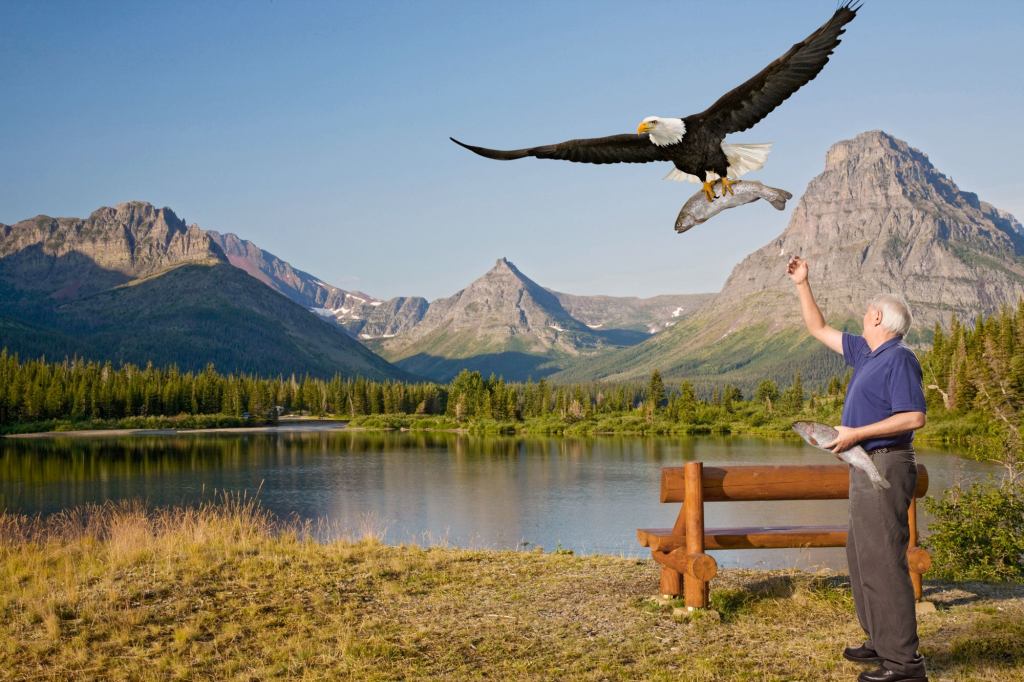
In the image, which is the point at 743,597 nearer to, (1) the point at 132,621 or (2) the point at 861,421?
(2) the point at 861,421

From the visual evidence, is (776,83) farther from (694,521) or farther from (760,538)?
(760,538)

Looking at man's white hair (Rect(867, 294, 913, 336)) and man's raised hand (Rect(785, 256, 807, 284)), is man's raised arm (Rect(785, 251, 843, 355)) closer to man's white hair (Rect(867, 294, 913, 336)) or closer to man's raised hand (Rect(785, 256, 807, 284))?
man's raised hand (Rect(785, 256, 807, 284))

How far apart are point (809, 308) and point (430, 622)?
5.35 metres

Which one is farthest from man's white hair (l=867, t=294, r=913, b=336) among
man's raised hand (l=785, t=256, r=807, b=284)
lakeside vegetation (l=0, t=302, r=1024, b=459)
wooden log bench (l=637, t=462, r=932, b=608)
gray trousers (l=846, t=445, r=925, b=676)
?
lakeside vegetation (l=0, t=302, r=1024, b=459)

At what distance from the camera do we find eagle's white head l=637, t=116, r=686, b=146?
4.97 metres

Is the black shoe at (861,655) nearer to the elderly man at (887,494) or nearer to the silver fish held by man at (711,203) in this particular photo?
the elderly man at (887,494)

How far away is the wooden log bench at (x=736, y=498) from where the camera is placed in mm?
9062

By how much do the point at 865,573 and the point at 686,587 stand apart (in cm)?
358

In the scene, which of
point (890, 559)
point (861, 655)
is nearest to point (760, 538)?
point (861, 655)

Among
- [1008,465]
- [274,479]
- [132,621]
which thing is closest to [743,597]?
[132,621]

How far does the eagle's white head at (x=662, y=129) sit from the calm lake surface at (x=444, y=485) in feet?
40.7

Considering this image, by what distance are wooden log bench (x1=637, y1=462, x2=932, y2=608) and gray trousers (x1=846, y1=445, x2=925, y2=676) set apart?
2987 millimetres

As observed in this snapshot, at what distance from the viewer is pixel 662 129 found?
500cm

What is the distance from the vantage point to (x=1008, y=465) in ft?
53.2
